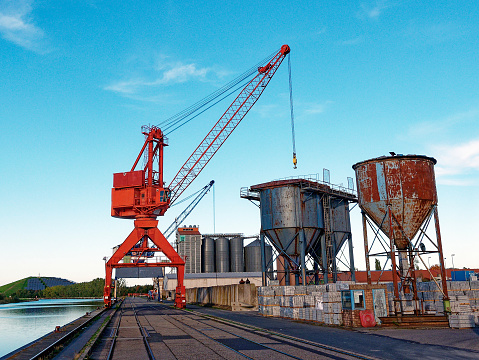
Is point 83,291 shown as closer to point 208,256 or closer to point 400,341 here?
point 208,256

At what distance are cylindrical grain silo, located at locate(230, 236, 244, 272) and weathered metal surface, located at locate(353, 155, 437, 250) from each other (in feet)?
192

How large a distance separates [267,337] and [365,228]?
1293 centimetres

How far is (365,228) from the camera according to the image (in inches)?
1110

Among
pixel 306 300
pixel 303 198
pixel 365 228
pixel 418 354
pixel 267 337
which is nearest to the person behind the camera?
pixel 418 354

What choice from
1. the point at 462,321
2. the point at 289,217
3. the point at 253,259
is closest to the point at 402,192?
the point at 462,321

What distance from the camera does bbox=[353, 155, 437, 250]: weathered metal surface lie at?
2659 cm

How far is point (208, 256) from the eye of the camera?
83500mm

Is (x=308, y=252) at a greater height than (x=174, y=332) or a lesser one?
greater

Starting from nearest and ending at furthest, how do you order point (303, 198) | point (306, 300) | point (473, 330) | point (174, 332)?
1. point (473, 330)
2. point (174, 332)
3. point (306, 300)
4. point (303, 198)

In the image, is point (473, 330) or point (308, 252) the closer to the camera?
point (473, 330)

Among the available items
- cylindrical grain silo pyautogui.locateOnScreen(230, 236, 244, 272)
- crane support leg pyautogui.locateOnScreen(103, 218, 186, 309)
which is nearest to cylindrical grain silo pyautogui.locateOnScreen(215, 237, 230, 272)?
cylindrical grain silo pyautogui.locateOnScreen(230, 236, 244, 272)

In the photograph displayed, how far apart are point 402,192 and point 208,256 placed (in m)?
61.2

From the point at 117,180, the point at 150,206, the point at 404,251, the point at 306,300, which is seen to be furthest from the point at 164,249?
the point at 404,251

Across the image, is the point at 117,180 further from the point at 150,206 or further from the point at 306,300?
the point at 306,300
